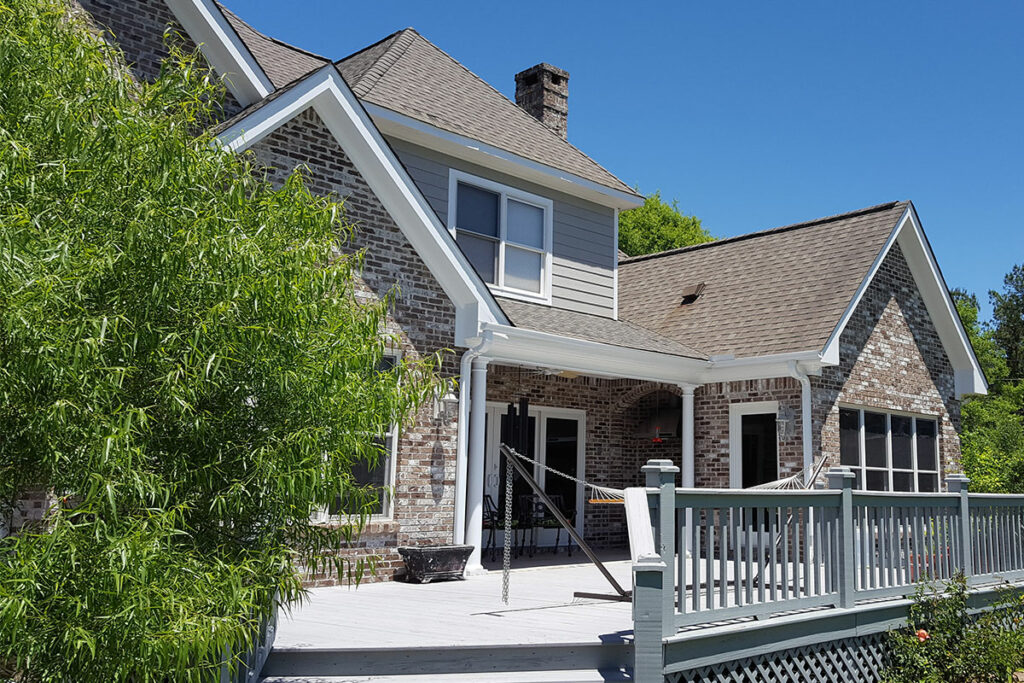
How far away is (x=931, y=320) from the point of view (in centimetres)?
1598

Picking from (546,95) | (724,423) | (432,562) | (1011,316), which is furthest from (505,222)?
(1011,316)

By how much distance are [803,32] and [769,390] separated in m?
8.86

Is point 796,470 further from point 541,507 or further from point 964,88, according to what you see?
point 964,88

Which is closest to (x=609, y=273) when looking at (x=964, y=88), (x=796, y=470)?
(x=796, y=470)

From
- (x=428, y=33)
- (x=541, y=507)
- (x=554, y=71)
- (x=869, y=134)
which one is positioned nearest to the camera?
(x=541, y=507)

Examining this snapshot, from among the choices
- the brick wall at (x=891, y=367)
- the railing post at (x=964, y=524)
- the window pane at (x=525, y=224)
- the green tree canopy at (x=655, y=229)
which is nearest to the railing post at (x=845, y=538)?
the railing post at (x=964, y=524)

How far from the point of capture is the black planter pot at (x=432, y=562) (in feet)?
31.2

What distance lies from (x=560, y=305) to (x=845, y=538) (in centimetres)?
692

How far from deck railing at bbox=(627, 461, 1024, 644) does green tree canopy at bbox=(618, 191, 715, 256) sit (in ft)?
104

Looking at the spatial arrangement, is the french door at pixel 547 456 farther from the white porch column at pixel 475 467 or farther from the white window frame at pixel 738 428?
the white porch column at pixel 475 467

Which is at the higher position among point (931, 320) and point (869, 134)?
point (869, 134)

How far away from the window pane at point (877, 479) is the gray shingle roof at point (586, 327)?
3.27m

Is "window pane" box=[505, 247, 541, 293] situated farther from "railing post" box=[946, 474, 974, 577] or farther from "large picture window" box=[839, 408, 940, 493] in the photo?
"railing post" box=[946, 474, 974, 577]

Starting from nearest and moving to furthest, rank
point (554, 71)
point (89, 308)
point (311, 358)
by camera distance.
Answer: point (89, 308)
point (311, 358)
point (554, 71)
